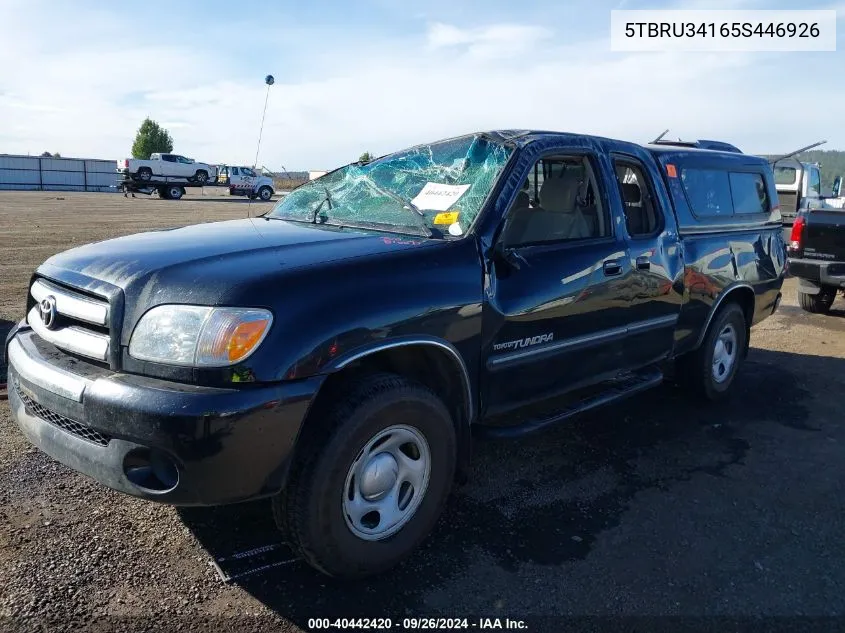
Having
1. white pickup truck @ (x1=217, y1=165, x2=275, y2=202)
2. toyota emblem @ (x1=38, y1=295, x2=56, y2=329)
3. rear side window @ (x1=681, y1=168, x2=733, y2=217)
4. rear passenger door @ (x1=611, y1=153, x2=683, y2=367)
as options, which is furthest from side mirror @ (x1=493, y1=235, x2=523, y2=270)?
white pickup truck @ (x1=217, y1=165, x2=275, y2=202)

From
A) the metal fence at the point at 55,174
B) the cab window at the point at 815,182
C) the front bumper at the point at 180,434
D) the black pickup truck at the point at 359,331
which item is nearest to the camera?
the front bumper at the point at 180,434

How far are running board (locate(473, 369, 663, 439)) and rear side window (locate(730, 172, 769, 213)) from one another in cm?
172

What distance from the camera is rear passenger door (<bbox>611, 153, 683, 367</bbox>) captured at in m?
4.24

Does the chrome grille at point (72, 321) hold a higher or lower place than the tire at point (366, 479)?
higher

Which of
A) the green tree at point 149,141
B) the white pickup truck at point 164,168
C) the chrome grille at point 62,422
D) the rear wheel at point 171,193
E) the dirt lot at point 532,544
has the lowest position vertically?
the dirt lot at point 532,544

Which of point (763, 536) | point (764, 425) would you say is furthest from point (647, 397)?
point (763, 536)

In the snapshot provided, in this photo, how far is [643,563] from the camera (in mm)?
3137

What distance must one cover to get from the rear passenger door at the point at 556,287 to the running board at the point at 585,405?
12cm

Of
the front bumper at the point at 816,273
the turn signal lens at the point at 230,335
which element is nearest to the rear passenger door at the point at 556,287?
the turn signal lens at the point at 230,335

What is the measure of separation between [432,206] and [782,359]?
4.91 m

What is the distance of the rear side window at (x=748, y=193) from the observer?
215 inches

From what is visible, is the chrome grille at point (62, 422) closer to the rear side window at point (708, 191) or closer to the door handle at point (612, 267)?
the door handle at point (612, 267)

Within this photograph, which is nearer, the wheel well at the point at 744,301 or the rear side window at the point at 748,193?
the wheel well at the point at 744,301

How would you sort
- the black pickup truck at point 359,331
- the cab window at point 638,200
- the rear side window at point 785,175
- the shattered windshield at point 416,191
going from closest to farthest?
the black pickup truck at point 359,331 → the shattered windshield at point 416,191 → the cab window at point 638,200 → the rear side window at point 785,175
